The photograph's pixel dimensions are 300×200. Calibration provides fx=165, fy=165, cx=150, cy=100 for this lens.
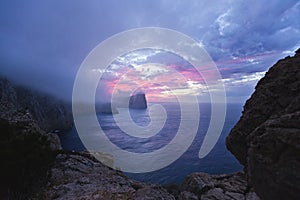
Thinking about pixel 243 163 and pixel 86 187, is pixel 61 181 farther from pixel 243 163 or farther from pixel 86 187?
pixel 243 163

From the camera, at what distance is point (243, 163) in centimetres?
1112

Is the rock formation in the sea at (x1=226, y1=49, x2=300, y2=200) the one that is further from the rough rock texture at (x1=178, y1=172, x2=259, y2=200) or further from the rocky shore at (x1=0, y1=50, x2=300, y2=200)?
the rough rock texture at (x1=178, y1=172, x2=259, y2=200)

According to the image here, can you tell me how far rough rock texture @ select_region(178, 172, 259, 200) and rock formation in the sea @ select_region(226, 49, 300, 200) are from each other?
9.85 feet

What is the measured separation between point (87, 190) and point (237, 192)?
10.7 m

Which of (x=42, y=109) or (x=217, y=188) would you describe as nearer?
(x=217, y=188)

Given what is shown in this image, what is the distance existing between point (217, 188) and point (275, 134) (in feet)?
27.5

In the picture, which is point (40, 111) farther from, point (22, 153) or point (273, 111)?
point (273, 111)

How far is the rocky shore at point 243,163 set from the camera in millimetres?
6328

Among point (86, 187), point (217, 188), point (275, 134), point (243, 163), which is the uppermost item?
point (275, 134)

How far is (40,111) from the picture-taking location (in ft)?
380

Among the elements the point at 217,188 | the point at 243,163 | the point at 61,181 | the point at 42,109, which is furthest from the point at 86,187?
the point at 42,109

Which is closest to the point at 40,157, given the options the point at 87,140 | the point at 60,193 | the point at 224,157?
the point at 60,193

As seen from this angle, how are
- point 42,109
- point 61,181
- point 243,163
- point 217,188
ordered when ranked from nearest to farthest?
1. point 243,163
2. point 61,181
3. point 217,188
4. point 42,109

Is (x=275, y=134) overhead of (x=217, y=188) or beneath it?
overhead
